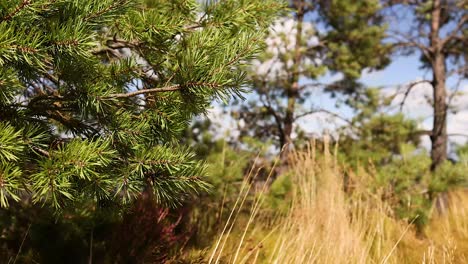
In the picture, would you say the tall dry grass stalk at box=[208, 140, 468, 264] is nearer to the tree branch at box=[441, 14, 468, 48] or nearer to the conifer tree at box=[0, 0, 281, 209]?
the conifer tree at box=[0, 0, 281, 209]

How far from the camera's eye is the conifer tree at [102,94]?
4.33 ft

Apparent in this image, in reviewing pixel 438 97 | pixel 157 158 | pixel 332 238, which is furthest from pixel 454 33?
pixel 157 158

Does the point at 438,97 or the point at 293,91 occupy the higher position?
the point at 438,97

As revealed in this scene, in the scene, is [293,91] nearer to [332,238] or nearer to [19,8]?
[332,238]

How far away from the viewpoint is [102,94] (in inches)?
59.6

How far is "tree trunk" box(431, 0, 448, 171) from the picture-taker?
7.14 m

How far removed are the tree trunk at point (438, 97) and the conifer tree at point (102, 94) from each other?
6.27m

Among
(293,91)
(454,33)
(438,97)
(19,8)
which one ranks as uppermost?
(454,33)

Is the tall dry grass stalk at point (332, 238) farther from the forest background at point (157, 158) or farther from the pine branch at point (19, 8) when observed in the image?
the pine branch at point (19, 8)

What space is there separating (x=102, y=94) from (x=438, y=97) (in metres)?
7.22

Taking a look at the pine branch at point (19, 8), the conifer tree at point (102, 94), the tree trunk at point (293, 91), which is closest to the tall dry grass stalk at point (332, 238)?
the conifer tree at point (102, 94)

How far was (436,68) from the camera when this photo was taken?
24.4 feet

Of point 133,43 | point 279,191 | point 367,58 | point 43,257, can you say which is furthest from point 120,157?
point 367,58

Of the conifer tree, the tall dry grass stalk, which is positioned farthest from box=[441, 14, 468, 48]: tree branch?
the conifer tree
